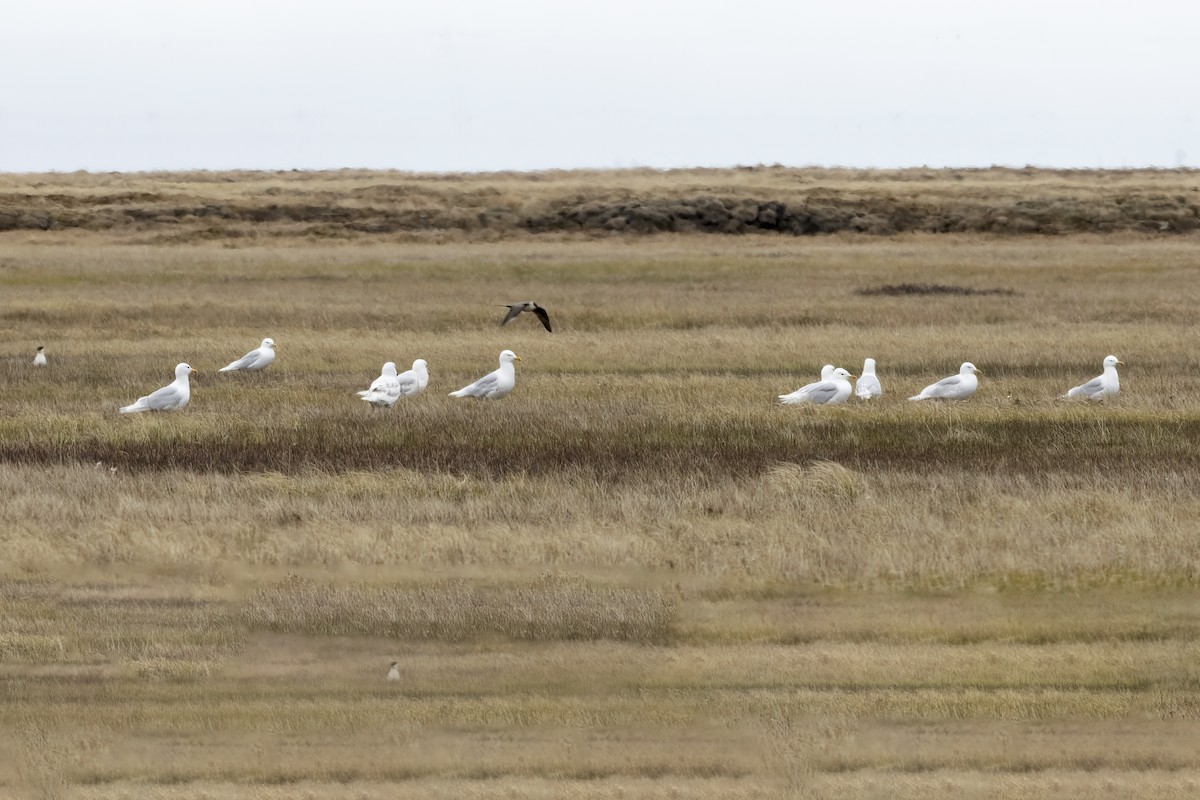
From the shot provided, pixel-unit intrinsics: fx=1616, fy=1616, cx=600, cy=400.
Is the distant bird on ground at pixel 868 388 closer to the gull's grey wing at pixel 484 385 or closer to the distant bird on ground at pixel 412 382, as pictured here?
the gull's grey wing at pixel 484 385

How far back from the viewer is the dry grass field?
7.61 metres

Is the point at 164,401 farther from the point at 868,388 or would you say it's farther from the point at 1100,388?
the point at 1100,388

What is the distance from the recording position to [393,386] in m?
18.9

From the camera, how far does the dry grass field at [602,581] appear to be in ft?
25.0

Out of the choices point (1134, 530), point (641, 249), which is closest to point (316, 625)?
point (1134, 530)

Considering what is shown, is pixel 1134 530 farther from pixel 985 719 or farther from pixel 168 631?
pixel 168 631

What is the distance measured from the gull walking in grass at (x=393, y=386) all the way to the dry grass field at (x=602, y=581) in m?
0.60

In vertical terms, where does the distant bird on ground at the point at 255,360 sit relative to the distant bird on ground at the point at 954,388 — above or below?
below

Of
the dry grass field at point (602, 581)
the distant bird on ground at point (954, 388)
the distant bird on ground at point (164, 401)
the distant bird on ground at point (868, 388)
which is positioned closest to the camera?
the dry grass field at point (602, 581)

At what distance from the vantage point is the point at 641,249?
51312mm

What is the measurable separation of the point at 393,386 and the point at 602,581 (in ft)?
28.1

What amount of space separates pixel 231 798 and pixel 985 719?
3688 millimetres

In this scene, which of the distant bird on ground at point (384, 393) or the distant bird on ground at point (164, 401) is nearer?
the distant bird on ground at point (164, 401)

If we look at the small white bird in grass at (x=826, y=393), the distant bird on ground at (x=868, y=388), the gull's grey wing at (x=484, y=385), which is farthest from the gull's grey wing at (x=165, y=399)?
the distant bird on ground at (x=868, y=388)
